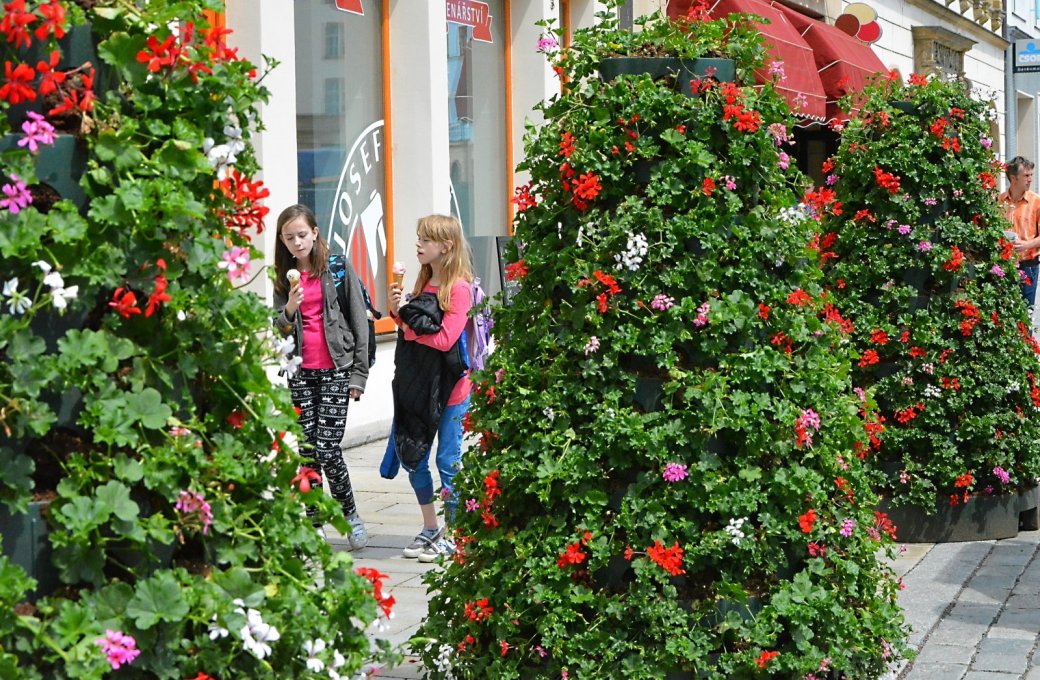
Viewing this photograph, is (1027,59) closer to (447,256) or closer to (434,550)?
(447,256)

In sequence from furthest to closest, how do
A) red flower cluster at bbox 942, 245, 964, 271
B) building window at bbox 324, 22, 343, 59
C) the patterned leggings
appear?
building window at bbox 324, 22, 343, 59 < red flower cluster at bbox 942, 245, 964, 271 < the patterned leggings

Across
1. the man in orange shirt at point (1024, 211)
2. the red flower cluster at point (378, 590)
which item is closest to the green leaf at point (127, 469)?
the red flower cluster at point (378, 590)

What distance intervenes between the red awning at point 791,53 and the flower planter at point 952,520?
29.6 ft

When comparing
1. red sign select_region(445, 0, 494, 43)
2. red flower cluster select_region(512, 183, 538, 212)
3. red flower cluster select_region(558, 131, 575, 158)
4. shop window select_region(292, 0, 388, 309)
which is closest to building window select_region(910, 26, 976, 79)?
red sign select_region(445, 0, 494, 43)

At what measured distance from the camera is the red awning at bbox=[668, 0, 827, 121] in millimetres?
16125

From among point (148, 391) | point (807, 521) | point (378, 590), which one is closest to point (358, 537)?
point (807, 521)

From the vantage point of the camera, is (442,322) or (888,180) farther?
(888,180)

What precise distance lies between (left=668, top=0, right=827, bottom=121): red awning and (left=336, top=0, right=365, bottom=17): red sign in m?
5.19

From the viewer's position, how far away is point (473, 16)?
13.2 metres

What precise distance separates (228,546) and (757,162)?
227cm

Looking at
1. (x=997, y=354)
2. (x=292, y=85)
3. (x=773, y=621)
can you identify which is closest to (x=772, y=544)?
(x=773, y=621)

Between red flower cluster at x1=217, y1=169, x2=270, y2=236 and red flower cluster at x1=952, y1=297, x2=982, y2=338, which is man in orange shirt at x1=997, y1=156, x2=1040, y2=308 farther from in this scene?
red flower cluster at x1=217, y1=169, x2=270, y2=236

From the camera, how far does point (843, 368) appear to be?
14.9 feet

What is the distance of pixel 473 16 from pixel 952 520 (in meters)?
7.36
